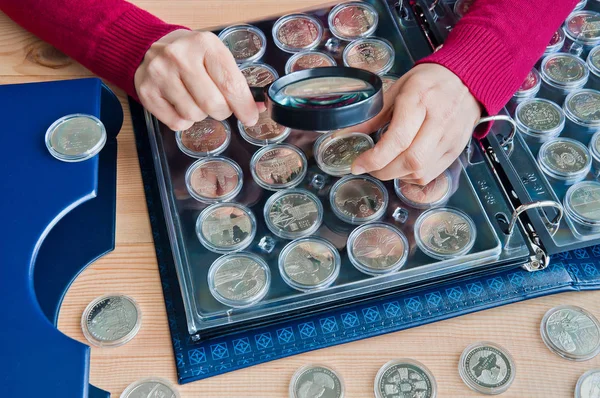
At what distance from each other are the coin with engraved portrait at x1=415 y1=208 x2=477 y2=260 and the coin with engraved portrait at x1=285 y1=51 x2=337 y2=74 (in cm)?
31

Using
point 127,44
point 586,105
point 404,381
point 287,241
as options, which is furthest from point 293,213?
point 586,105

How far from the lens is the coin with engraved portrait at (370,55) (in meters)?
1.09

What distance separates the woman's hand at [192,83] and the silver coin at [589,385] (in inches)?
21.2

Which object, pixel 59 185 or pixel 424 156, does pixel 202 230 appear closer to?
pixel 59 185

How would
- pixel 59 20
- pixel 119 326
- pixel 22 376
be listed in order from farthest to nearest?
pixel 59 20 → pixel 119 326 → pixel 22 376

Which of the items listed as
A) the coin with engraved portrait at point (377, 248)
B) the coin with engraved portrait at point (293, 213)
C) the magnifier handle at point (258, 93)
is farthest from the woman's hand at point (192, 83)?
the coin with engraved portrait at point (377, 248)

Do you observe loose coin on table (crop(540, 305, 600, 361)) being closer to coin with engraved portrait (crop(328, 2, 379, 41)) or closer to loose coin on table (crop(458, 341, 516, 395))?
loose coin on table (crop(458, 341, 516, 395))

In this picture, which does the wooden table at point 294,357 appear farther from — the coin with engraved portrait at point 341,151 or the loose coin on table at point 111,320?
the coin with engraved portrait at point 341,151

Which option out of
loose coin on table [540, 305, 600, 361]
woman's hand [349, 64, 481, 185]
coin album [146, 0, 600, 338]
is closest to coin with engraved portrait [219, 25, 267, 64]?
coin album [146, 0, 600, 338]

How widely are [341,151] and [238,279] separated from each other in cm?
25

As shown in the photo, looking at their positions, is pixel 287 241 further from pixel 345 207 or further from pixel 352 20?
pixel 352 20

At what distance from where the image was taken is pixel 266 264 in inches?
35.7

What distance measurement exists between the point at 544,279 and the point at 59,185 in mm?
669

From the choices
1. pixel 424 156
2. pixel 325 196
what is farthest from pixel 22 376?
pixel 424 156
